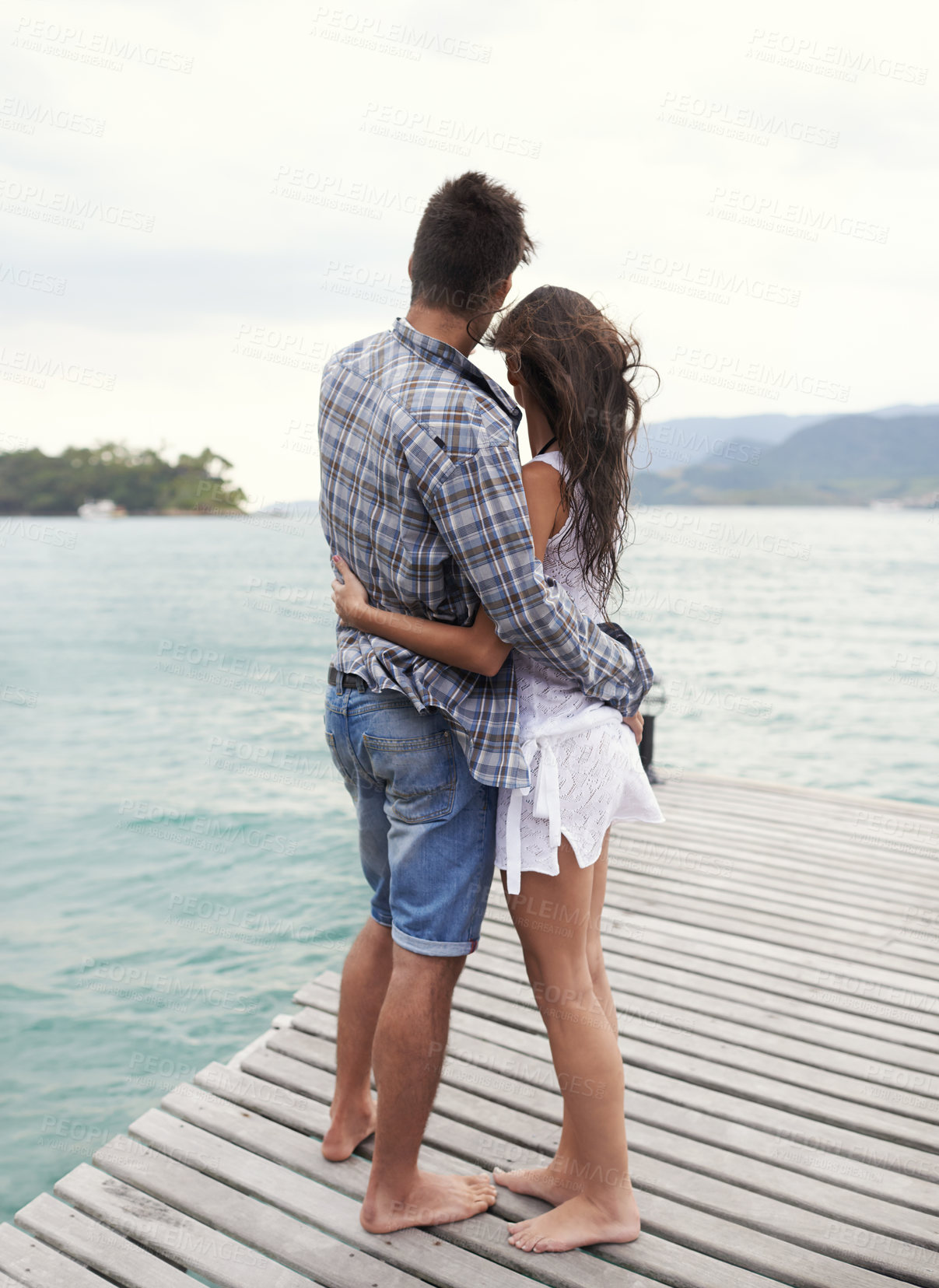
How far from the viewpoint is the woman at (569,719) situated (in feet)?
5.41

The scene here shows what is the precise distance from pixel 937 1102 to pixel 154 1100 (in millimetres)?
3423

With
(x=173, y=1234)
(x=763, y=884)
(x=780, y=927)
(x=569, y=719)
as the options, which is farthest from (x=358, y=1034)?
(x=763, y=884)

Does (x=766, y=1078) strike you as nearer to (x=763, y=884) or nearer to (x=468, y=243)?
(x=763, y=884)

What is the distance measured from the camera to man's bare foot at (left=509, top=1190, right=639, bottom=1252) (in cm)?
190

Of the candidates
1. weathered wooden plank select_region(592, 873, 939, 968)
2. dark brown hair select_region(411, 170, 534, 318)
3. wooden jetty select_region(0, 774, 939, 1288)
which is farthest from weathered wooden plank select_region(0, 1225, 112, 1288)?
weathered wooden plank select_region(592, 873, 939, 968)

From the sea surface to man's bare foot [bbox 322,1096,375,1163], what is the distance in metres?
1.98

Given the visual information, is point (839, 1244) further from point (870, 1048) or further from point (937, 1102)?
point (870, 1048)

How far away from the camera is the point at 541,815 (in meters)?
1.72

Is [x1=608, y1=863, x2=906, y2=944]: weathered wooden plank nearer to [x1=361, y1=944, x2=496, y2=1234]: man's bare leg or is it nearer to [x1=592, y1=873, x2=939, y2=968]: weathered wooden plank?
[x1=592, y1=873, x2=939, y2=968]: weathered wooden plank

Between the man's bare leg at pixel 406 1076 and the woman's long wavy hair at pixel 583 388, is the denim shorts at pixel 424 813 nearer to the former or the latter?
the man's bare leg at pixel 406 1076

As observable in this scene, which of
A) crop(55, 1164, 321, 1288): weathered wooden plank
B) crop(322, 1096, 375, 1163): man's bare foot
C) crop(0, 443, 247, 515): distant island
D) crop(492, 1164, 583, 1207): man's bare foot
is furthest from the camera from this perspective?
crop(0, 443, 247, 515): distant island

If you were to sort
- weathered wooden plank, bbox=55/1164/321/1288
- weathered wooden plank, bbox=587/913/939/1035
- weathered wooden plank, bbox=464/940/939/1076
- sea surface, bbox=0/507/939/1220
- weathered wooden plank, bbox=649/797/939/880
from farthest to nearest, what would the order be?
sea surface, bbox=0/507/939/1220, weathered wooden plank, bbox=649/797/939/880, weathered wooden plank, bbox=587/913/939/1035, weathered wooden plank, bbox=464/940/939/1076, weathered wooden plank, bbox=55/1164/321/1288

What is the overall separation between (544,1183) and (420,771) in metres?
1.00

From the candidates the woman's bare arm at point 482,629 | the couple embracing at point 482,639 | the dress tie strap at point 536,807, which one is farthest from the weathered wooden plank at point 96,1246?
the woman's bare arm at point 482,629
